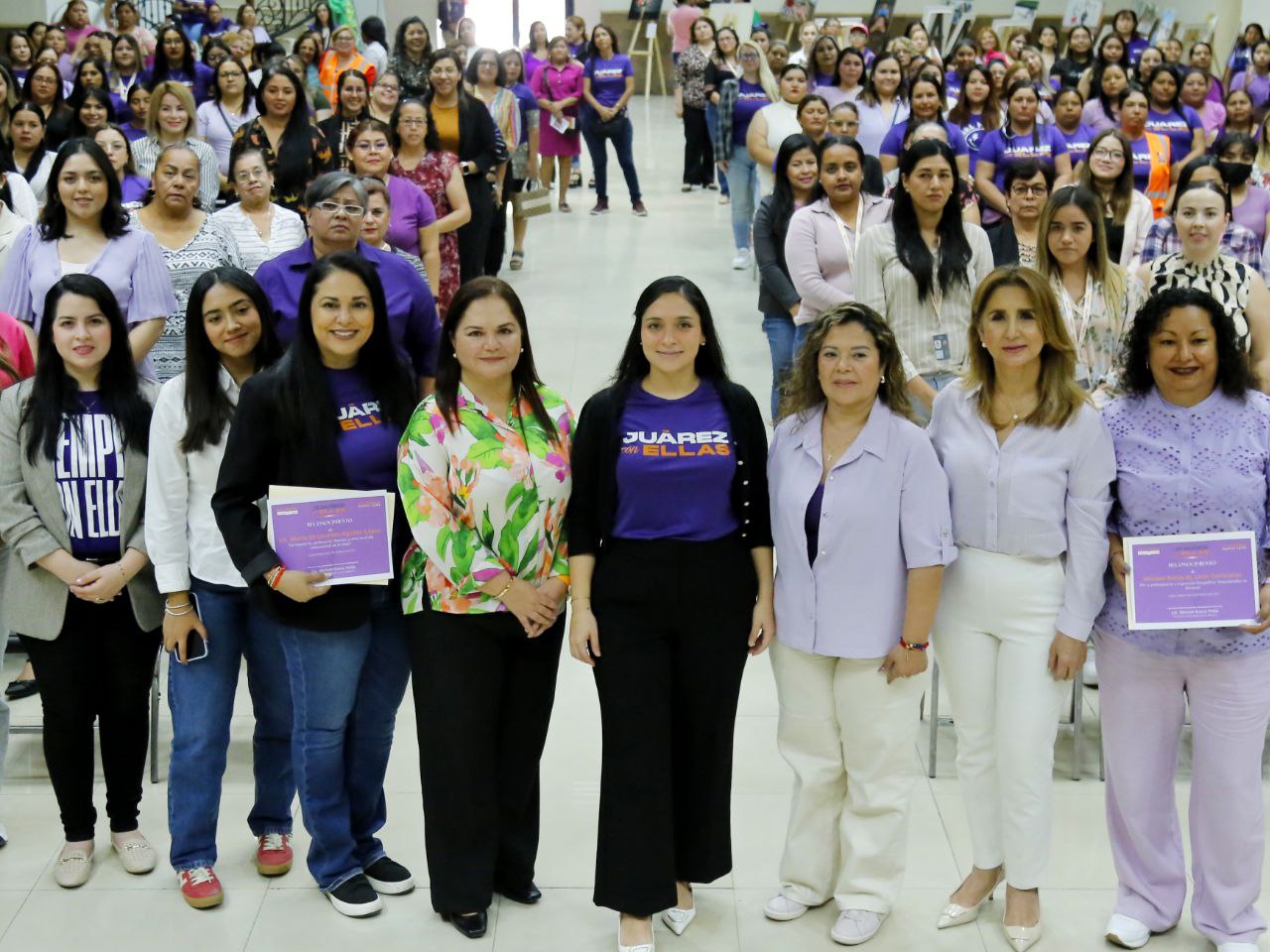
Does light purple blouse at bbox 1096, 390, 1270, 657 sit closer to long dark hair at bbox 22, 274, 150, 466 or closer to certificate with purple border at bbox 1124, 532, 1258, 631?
certificate with purple border at bbox 1124, 532, 1258, 631

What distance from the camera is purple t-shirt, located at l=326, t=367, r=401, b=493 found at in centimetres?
356

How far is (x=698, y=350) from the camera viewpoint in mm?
3549

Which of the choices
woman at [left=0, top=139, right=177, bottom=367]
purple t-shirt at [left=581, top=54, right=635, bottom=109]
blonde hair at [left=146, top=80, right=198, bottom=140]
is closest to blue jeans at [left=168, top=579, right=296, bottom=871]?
woman at [left=0, top=139, right=177, bottom=367]

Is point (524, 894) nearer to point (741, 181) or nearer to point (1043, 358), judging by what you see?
point (1043, 358)

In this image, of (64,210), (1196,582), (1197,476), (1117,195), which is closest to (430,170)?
(64,210)

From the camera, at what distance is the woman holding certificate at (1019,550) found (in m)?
3.47

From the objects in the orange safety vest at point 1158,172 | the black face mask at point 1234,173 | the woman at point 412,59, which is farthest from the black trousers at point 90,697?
the woman at point 412,59

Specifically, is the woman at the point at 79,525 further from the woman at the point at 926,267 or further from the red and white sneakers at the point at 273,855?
the woman at the point at 926,267

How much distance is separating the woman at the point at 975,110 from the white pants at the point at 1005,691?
5532 millimetres

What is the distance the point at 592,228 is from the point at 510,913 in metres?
9.47

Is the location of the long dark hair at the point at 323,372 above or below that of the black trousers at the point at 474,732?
above

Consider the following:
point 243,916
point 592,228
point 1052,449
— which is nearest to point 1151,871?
point 1052,449

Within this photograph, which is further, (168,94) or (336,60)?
(336,60)

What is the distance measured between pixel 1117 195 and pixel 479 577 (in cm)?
378
